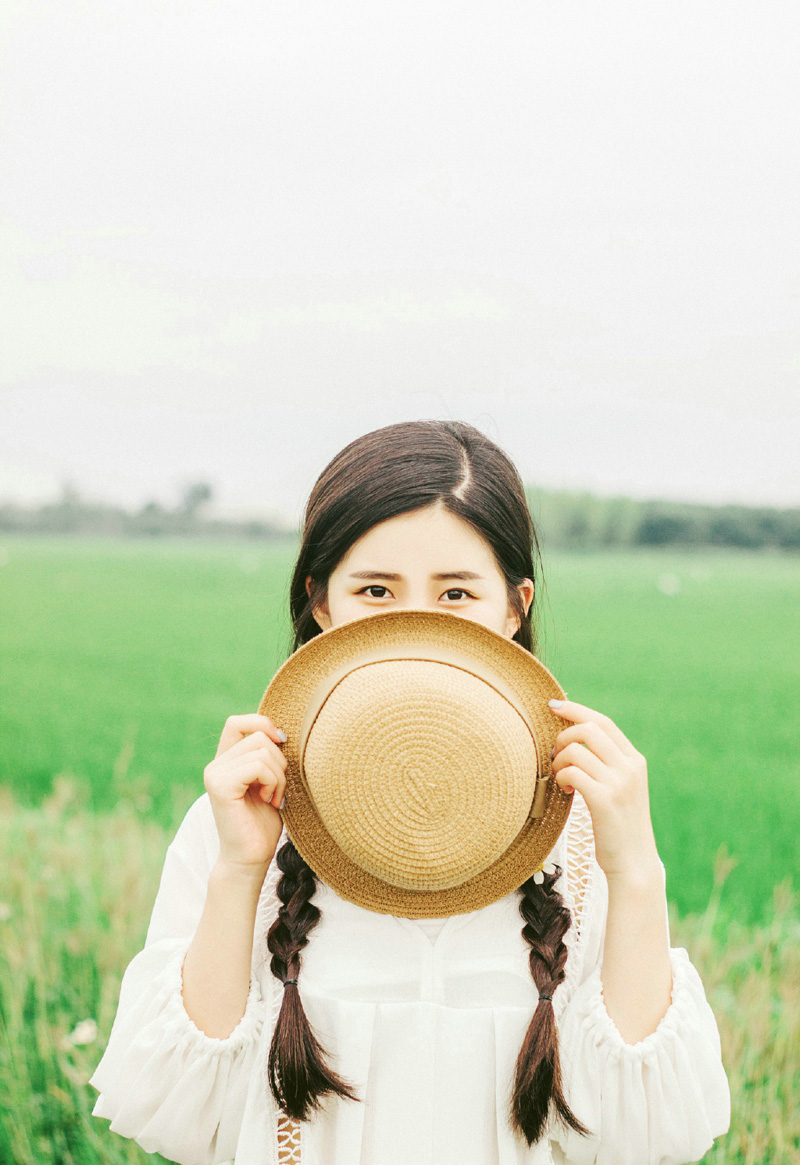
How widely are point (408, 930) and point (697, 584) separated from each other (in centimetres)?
2656

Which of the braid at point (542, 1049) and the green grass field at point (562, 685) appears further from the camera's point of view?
the green grass field at point (562, 685)

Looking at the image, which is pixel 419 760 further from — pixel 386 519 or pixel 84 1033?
pixel 84 1033

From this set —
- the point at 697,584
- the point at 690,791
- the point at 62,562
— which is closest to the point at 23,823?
the point at 690,791

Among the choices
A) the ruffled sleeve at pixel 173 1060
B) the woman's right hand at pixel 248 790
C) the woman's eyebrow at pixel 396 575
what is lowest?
the ruffled sleeve at pixel 173 1060

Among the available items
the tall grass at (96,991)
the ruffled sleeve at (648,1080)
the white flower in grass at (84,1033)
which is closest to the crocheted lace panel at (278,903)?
the ruffled sleeve at (648,1080)

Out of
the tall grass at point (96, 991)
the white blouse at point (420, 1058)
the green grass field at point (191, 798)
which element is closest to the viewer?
the white blouse at point (420, 1058)

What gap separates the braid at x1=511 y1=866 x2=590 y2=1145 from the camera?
1.40 metres

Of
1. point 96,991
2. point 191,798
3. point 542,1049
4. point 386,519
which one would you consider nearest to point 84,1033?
point 96,991

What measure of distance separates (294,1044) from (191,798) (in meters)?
4.46

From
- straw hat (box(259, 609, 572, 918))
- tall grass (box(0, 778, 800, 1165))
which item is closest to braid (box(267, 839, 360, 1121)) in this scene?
straw hat (box(259, 609, 572, 918))

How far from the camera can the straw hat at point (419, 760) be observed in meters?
1.32

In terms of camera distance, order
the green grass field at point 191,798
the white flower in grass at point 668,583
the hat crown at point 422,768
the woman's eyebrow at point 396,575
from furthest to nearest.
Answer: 1. the white flower in grass at point 668,583
2. the green grass field at point 191,798
3. the woman's eyebrow at point 396,575
4. the hat crown at point 422,768

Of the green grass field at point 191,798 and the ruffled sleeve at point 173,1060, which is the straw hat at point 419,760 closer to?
the ruffled sleeve at point 173,1060

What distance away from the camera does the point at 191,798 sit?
18.6 ft
